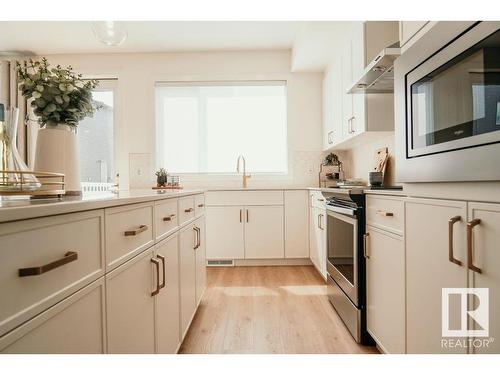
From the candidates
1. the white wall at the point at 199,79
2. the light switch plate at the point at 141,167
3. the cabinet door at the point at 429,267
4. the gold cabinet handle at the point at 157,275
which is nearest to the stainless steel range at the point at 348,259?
the cabinet door at the point at 429,267

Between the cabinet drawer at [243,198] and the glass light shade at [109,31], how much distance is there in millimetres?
1873

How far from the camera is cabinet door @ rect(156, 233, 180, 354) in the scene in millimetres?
1193

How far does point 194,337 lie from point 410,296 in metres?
1.22

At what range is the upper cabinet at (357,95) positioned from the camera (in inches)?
86.2

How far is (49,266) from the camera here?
53 centimetres

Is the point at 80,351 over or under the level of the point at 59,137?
under

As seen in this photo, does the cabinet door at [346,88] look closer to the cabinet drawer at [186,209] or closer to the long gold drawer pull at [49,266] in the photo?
the cabinet drawer at [186,209]

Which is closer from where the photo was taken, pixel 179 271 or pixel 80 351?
pixel 80 351

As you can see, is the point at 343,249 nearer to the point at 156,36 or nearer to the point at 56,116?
the point at 56,116

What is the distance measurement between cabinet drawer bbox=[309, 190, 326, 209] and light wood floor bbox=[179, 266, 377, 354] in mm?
744

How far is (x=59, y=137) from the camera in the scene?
1088 mm

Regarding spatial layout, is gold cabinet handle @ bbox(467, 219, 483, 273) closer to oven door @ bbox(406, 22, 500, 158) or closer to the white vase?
oven door @ bbox(406, 22, 500, 158)
